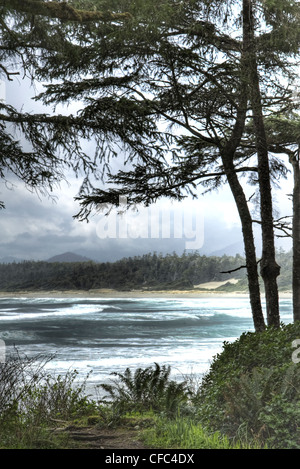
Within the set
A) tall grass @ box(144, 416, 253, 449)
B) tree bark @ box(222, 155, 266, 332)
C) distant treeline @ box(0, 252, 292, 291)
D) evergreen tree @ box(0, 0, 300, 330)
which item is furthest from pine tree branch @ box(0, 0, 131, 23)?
distant treeline @ box(0, 252, 292, 291)

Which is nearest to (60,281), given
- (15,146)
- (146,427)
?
(15,146)

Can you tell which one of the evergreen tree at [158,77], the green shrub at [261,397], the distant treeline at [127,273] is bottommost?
the green shrub at [261,397]

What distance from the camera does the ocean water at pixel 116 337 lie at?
53.8 feet

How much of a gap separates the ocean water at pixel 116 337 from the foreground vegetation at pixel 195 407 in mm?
4540

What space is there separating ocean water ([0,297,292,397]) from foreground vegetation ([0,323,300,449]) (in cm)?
454

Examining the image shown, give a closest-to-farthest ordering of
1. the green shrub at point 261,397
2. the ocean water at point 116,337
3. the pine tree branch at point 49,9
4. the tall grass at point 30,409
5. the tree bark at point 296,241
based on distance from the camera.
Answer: the green shrub at point 261,397 → the tall grass at point 30,409 → the pine tree branch at point 49,9 → the tree bark at point 296,241 → the ocean water at point 116,337

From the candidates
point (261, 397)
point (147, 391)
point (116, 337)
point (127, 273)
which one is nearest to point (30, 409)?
point (147, 391)

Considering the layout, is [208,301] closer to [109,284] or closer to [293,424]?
[109,284]

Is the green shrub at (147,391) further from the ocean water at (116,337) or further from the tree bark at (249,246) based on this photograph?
the ocean water at (116,337)

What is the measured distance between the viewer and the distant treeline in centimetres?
2166

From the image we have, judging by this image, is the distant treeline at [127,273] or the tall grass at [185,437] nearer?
the tall grass at [185,437]

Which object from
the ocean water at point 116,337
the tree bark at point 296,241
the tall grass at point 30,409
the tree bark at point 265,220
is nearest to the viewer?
Result: the tall grass at point 30,409

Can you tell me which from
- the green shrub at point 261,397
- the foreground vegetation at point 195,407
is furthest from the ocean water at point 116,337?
the green shrub at point 261,397

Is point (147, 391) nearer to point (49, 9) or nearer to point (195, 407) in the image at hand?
point (195, 407)
